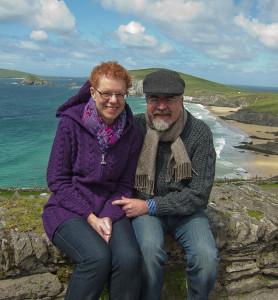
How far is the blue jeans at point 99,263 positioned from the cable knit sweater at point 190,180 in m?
0.74

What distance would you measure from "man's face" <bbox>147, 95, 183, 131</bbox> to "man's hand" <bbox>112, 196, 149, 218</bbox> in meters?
0.94

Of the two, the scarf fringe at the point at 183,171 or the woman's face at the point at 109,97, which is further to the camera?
the scarf fringe at the point at 183,171

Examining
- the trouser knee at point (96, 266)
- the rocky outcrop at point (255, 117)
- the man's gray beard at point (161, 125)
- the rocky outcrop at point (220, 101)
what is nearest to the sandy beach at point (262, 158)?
the rocky outcrop at point (255, 117)

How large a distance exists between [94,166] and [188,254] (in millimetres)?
1496

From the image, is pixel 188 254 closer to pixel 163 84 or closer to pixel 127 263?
pixel 127 263

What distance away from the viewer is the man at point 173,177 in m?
4.64

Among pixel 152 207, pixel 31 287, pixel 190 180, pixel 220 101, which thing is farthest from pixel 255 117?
pixel 31 287

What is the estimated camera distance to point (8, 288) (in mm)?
4457

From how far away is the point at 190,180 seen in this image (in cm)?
501

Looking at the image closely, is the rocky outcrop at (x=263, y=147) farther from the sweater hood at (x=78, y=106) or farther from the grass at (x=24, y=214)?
the sweater hood at (x=78, y=106)

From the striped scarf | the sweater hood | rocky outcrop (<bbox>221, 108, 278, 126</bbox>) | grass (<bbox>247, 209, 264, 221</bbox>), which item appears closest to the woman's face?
the sweater hood

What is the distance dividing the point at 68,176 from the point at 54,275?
1181 millimetres

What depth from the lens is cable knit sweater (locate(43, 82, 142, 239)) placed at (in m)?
4.62

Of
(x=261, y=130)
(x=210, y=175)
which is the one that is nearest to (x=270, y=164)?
(x=261, y=130)
